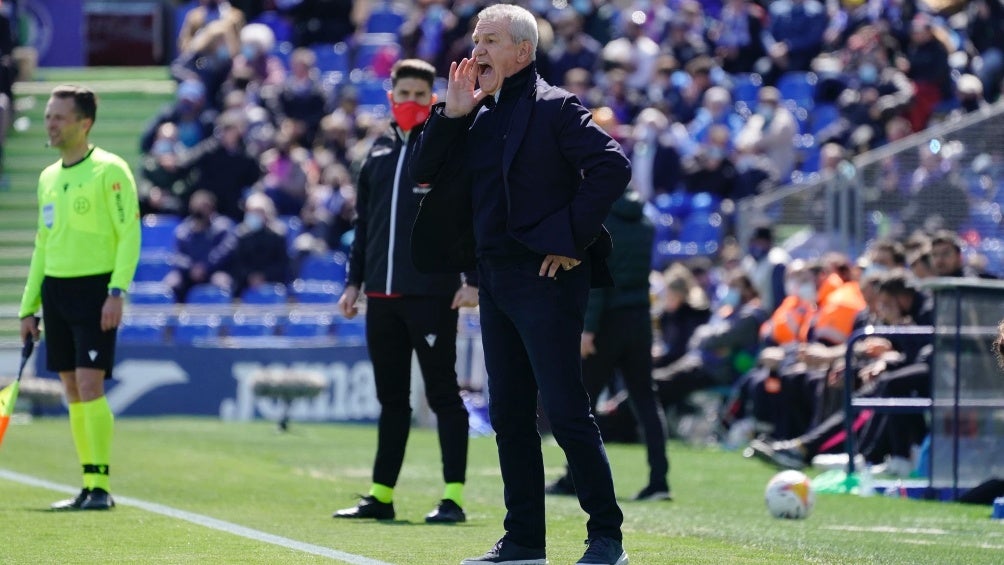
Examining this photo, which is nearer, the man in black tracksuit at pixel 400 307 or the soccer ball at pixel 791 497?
the man in black tracksuit at pixel 400 307

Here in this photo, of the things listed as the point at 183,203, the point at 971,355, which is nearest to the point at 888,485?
the point at 971,355

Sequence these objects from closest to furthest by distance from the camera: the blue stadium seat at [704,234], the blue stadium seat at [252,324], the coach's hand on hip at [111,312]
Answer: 1. the coach's hand on hip at [111,312]
2. the blue stadium seat at [704,234]
3. the blue stadium seat at [252,324]

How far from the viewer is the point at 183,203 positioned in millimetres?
24203

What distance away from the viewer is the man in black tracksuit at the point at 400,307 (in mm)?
9359

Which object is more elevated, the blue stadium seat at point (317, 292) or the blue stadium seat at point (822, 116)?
the blue stadium seat at point (822, 116)

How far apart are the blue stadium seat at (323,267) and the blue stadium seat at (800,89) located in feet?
19.1

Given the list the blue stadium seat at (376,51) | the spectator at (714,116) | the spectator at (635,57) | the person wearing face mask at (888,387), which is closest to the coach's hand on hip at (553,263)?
the person wearing face mask at (888,387)

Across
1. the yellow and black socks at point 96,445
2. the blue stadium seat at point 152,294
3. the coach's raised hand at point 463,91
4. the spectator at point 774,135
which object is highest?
the spectator at point 774,135

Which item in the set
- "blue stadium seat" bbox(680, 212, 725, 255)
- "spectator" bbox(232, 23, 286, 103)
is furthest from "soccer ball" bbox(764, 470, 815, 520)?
"spectator" bbox(232, 23, 286, 103)

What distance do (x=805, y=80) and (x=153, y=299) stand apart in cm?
833

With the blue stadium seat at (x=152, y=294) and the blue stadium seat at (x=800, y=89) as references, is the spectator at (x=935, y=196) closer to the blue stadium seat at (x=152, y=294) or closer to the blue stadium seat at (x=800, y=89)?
the blue stadium seat at (x=800, y=89)

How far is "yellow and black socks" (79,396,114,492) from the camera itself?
979 cm

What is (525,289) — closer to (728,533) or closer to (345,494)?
(728,533)

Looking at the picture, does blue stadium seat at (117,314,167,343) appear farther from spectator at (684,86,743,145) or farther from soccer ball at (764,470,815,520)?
soccer ball at (764,470,815,520)
